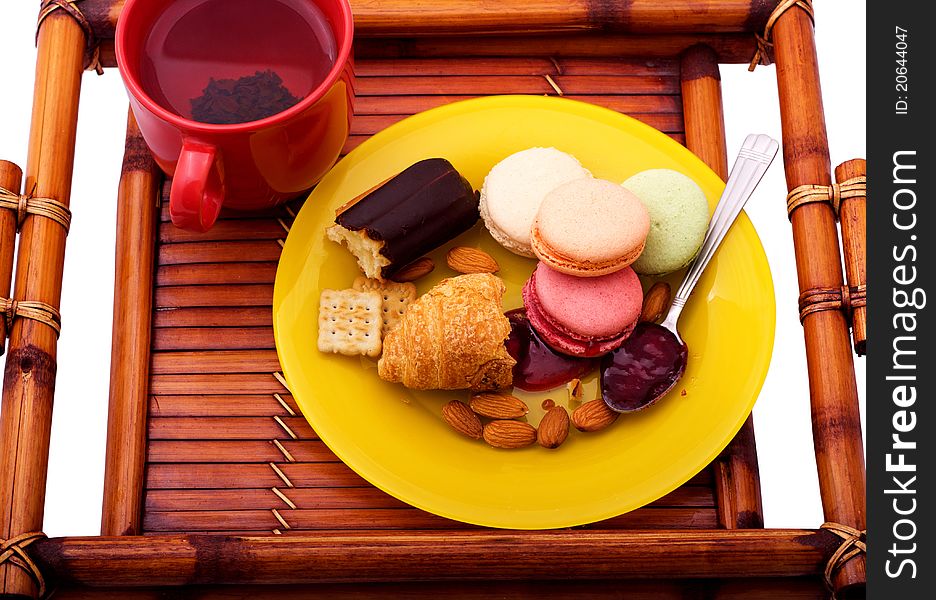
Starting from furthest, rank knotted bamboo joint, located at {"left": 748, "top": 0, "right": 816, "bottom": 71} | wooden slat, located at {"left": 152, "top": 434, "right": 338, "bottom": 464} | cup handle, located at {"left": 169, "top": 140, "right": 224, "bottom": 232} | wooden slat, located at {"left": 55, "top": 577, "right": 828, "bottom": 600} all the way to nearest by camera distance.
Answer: knotted bamboo joint, located at {"left": 748, "top": 0, "right": 816, "bottom": 71}
wooden slat, located at {"left": 152, "top": 434, "right": 338, "bottom": 464}
wooden slat, located at {"left": 55, "top": 577, "right": 828, "bottom": 600}
cup handle, located at {"left": 169, "top": 140, "right": 224, "bottom": 232}

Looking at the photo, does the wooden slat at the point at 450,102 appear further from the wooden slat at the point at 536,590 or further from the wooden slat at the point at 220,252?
the wooden slat at the point at 536,590

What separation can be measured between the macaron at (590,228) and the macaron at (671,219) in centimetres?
6

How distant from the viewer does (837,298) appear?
4.22 ft

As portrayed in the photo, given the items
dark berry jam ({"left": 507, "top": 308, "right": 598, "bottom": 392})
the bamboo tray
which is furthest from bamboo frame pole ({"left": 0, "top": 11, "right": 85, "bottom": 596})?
dark berry jam ({"left": 507, "top": 308, "right": 598, "bottom": 392})

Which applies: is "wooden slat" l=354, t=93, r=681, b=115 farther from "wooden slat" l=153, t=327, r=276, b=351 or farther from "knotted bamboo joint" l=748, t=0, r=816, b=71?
"wooden slat" l=153, t=327, r=276, b=351

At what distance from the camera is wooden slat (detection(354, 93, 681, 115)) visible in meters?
1.45

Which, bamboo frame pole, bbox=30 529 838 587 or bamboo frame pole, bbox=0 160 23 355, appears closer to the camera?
bamboo frame pole, bbox=30 529 838 587

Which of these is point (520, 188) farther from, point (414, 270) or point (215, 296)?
point (215, 296)

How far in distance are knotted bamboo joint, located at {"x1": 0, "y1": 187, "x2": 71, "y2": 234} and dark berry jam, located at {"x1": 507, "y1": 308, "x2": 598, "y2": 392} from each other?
0.65 metres

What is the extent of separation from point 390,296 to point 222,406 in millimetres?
290

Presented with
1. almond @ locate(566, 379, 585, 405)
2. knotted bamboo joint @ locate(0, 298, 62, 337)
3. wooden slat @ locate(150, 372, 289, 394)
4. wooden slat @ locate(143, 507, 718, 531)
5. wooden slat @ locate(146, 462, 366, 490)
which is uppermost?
knotted bamboo joint @ locate(0, 298, 62, 337)

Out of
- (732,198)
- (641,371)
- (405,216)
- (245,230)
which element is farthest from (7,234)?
(732,198)

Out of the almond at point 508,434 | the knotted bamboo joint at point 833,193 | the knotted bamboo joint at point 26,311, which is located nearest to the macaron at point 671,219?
the knotted bamboo joint at point 833,193

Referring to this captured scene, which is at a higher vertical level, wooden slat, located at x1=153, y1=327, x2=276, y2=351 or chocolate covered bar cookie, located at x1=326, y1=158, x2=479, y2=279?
chocolate covered bar cookie, located at x1=326, y1=158, x2=479, y2=279
